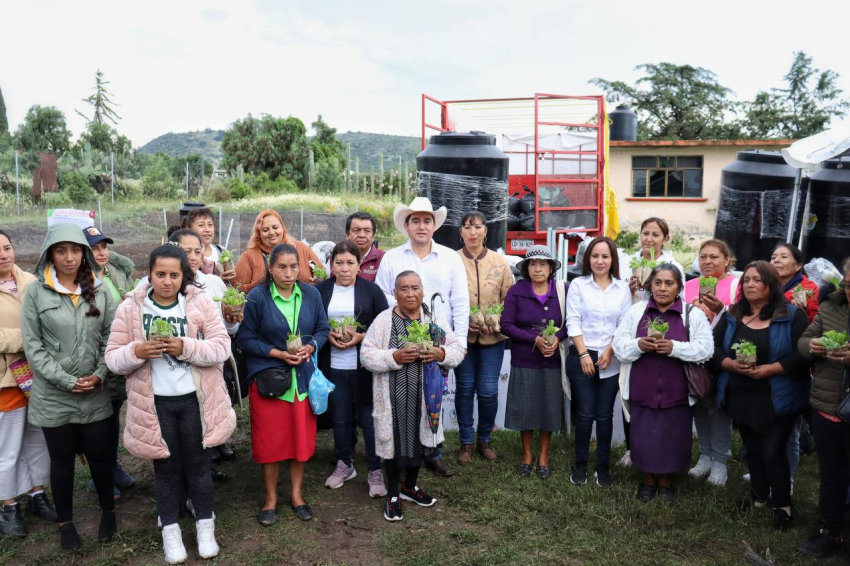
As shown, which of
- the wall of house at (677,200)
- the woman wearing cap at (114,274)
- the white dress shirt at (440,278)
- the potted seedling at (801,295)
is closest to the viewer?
the potted seedling at (801,295)

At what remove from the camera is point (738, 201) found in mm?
7750

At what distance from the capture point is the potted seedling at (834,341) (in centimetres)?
349

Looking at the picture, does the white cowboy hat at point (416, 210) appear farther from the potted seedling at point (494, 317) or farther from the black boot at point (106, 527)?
the black boot at point (106, 527)

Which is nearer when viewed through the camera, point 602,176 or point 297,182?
point 602,176

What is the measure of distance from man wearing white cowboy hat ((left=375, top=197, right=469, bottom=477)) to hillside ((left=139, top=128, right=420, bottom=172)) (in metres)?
65.7

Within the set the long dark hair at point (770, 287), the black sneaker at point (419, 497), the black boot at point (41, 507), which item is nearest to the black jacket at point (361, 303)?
the black sneaker at point (419, 497)

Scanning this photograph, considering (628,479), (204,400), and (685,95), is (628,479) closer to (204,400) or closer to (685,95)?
(204,400)

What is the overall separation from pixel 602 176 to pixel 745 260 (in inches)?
101

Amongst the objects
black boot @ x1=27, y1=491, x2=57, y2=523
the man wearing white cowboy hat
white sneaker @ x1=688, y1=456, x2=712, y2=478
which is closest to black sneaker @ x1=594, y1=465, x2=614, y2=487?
white sneaker @ x1=688, y1=456, x2=712, y2=478

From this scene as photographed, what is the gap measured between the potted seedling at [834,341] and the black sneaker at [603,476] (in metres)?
1.75

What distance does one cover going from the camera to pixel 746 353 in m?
3.98

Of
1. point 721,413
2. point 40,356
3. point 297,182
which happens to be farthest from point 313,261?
point 297,182

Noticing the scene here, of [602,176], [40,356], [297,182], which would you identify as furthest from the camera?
[297,182]

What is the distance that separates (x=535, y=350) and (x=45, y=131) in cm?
3243
